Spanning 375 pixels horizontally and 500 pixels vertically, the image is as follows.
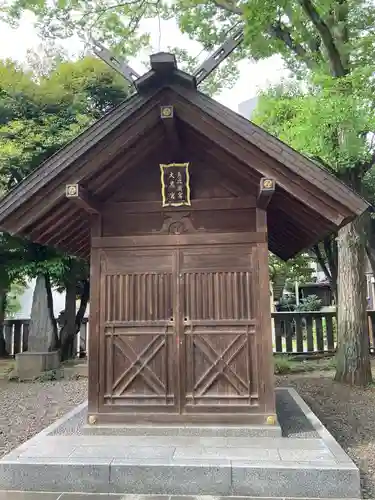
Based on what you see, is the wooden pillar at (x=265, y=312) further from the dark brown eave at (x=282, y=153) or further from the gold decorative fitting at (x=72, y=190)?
the gold decorative fitting at (x=72, y=190)

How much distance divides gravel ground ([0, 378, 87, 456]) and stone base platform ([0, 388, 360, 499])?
1472 millimetres

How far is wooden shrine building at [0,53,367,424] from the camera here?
498 centimetres

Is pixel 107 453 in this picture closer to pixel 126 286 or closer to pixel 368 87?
pixel 126 286

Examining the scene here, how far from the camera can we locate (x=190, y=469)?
3.94 m

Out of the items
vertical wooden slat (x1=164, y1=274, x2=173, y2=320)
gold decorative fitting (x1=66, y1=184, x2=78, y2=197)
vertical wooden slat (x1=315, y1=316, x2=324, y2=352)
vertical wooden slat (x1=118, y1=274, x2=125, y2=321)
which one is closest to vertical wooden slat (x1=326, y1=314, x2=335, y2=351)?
vertical wooden slat (x1=315, y1=316, x2=324, y2=352)

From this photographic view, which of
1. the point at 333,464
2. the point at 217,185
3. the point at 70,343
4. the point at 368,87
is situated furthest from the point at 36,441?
the point at 70,343

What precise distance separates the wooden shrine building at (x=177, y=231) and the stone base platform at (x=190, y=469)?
0.73 meters

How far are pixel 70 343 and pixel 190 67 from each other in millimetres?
8979

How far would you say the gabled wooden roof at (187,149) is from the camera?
489cm

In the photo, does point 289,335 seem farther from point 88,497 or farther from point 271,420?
point 88,497

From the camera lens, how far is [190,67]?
37.2 ft

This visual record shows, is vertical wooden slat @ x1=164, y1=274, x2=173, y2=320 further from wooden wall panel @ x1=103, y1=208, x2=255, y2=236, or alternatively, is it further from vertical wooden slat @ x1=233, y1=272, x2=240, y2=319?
vertical wooden slat @ x1=233, y1=272, x2=240, y2=319

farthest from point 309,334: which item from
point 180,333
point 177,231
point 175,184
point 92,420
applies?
point 92,420

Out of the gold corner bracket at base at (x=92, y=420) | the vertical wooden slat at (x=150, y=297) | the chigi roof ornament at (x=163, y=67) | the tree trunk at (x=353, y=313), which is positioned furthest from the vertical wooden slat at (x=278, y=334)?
the chigi roof ornament at (x=163, y=67)
